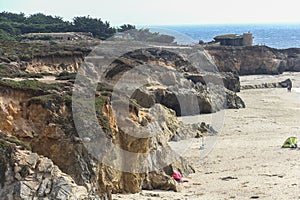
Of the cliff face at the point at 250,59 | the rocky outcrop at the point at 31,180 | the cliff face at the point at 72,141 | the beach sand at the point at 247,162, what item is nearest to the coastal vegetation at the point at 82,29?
the cliff face at the point at 250,59

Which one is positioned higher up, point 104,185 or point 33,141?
point 33,141

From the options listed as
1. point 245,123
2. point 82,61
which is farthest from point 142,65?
point 245,123

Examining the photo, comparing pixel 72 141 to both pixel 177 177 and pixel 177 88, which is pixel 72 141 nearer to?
pixel 177 177

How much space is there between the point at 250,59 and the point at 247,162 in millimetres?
45586

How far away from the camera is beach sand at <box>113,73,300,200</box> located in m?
20.2

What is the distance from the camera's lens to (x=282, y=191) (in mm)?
20281

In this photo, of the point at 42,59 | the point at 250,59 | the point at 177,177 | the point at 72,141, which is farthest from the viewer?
the point at 250,59

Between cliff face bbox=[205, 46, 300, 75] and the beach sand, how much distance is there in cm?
2380

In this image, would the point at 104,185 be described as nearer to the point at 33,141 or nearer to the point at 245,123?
the point at 33,141

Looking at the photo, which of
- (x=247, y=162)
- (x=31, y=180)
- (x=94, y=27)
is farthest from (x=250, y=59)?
(x=31, y=180)

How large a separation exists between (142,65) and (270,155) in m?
16.9

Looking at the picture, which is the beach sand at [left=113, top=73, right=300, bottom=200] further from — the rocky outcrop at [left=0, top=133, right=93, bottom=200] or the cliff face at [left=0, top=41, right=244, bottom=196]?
the rocky outcrop at [left=0, top=133, right=93, bottom=200]

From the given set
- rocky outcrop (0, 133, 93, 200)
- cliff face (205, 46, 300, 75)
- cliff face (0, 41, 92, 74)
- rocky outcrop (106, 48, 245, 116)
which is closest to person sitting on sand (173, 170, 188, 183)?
rocky outcrop (0, 133, 93, 200)

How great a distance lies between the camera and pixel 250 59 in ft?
229
